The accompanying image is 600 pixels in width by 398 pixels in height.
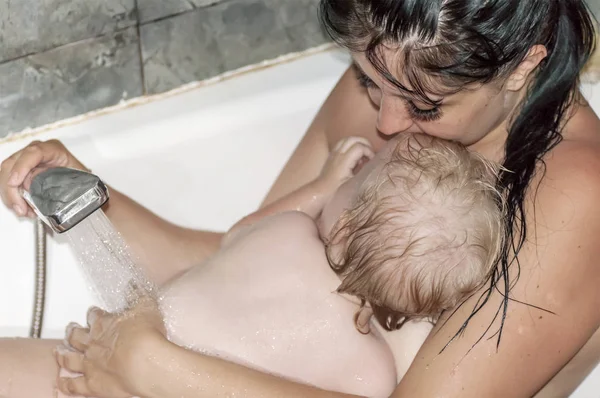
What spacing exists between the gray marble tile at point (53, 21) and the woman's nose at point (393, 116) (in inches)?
24.3

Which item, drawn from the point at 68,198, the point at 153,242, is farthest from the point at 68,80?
the point at 68,198

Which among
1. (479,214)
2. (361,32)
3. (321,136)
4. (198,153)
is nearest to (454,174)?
(479,214)

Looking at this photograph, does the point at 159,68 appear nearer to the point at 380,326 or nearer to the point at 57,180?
the point at 57,180

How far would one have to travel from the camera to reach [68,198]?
1131 mm

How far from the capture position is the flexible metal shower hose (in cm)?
152

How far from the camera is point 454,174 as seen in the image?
3.67 feet

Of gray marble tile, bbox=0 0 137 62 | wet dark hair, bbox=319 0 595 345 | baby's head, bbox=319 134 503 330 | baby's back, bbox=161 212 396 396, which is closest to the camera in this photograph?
wet dark hair, bbox=319 0 595 345

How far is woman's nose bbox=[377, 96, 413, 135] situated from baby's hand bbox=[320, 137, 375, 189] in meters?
0.20

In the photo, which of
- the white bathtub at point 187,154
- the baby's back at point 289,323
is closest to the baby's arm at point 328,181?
the baby's back at point 289,323

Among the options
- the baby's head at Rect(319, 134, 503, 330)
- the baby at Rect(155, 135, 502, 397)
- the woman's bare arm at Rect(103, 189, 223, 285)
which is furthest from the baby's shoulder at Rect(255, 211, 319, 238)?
the woman's bare arm at Rect(103, 189, 223, 285)

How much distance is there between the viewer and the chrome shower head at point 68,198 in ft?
3.71

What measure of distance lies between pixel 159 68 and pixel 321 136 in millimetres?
365

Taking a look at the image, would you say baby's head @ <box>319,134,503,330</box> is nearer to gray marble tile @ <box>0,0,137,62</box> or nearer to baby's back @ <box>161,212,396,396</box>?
baby's back @ <box>161,212,396,396</box>

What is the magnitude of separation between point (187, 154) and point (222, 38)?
23cm
